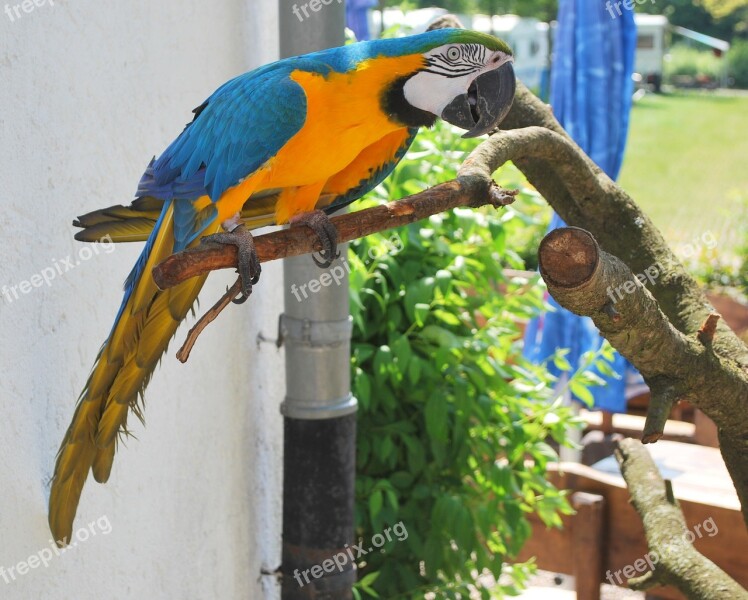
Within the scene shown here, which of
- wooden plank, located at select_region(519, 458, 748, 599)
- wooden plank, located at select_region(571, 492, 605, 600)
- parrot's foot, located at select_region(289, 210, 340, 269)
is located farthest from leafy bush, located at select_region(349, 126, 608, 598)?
parrot's foot, located at select_region(289, 210, 340, 269)

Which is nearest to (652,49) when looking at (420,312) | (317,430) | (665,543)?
(420,312)

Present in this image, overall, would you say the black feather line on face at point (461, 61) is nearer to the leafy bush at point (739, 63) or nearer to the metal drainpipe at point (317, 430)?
the metal drainpipe at point (317, 430)

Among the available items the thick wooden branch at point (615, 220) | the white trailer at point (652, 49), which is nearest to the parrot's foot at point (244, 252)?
the thick wooden branch at point (615, 220)

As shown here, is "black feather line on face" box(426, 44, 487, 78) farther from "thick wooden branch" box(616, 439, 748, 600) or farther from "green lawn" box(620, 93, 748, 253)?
"green lawn" box(620, 93, 748, 253)

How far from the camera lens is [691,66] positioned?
27672 millimetres

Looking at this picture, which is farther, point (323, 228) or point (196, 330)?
point (323, 228)

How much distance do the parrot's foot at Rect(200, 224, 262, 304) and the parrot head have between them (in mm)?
299

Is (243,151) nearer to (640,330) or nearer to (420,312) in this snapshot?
(640,330)

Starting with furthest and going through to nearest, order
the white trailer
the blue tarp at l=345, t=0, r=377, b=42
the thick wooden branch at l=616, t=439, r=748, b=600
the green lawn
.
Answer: the white trailer → the green lawn → the blue tarp at l=345, t=0, r=377, b=42 → the thick wooden branch at l=616, t=439, r=748, b=600

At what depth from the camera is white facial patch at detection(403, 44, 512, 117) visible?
120 centimetres

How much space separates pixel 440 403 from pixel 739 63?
27.9m

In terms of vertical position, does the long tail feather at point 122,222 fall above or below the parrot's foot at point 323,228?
above

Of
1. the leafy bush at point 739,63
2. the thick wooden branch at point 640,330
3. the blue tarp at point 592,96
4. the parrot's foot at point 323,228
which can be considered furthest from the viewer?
the leafy bush at point 739,63

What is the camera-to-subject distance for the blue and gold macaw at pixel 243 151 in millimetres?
1206
